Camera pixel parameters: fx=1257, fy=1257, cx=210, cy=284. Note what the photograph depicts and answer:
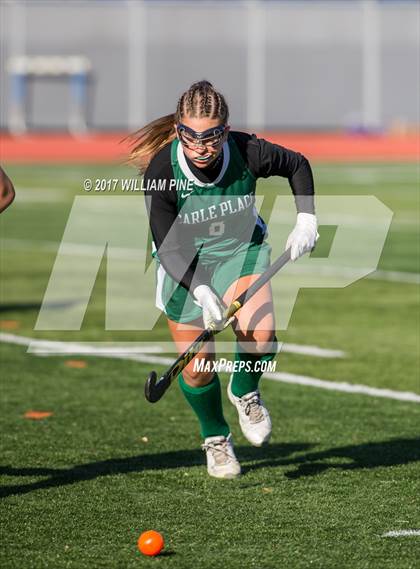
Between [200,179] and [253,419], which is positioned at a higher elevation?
[200,179]

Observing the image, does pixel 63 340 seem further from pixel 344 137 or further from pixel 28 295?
pixel 344 137

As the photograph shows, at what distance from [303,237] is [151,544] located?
5.81 ft

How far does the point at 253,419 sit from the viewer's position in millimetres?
6105

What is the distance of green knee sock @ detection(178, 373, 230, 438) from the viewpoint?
241 inches

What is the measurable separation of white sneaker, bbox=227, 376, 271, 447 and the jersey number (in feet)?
2.62

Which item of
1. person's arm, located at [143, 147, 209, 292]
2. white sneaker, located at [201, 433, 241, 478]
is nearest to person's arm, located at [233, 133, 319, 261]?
person's arm, located at [143, 147, 209, 292]

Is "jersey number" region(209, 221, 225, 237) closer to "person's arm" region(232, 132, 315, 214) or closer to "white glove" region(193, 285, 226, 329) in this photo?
"person's arm" region(232, 132, 315, 214)

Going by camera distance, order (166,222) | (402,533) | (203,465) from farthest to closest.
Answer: (203,465) → (166,222) → (402,533)

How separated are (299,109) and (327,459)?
39614mm

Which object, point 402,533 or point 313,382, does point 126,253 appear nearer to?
point 313,382

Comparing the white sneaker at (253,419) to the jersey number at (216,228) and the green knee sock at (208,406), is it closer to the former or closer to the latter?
the green knee sock at (208,406)

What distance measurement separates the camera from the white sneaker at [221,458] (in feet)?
→ 19.7

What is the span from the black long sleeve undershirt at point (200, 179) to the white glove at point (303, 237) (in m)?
0.08

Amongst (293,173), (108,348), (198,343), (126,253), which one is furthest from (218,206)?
(126,253)
